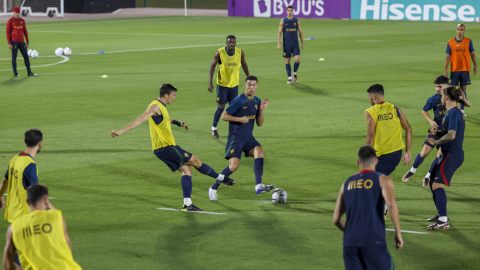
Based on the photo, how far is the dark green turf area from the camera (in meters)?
8.48

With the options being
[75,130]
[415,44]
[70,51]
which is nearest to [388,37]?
[415,44]

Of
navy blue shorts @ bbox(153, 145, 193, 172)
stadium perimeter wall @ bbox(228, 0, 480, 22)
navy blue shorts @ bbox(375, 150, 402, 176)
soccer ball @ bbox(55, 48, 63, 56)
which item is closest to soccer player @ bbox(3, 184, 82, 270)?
navy blue shorts @ bbox(153, 145, 193, 172)

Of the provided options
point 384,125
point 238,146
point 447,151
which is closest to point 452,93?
point 447,151

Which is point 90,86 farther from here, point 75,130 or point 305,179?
point 305,179

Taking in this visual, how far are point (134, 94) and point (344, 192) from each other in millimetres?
15436

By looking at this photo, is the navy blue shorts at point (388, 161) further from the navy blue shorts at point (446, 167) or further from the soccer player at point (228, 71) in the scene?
the soccer player at point (228, 71)

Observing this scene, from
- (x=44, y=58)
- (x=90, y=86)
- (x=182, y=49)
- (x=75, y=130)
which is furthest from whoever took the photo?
(x=182, y=49)

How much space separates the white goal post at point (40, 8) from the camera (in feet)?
202

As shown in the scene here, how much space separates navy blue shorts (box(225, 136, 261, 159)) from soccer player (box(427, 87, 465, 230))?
9.56ft

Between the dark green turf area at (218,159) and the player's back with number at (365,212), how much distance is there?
1858 millimetres

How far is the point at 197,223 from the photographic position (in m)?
9.50

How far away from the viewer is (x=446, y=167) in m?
9.14

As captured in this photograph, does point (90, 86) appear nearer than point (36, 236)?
No

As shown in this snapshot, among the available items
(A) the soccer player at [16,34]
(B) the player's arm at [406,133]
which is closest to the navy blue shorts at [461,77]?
(B) the player's arm at [406,133]
